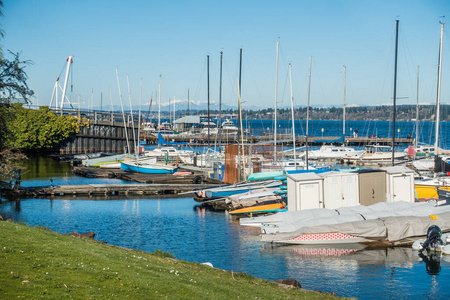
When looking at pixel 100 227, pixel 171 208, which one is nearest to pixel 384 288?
pixel 100 227

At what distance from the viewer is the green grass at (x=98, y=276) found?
1218 cm

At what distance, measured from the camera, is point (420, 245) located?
28438mm

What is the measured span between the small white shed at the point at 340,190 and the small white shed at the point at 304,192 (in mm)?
633

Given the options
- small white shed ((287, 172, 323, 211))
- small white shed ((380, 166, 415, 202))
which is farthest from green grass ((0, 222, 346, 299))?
small white shed ((380, 166, 415, 202))

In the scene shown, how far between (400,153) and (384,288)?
208ft

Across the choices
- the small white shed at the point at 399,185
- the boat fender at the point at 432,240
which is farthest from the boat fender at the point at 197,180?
the boat fender at the point at 432,240

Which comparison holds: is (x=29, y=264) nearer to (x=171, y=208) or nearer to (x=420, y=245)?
(x=420, y=245)

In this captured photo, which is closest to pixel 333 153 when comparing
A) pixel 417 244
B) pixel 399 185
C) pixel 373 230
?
pixel 399 185

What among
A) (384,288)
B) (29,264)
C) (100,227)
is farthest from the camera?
(100,227)

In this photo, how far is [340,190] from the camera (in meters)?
35.4

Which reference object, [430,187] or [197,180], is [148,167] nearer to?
[197,180]

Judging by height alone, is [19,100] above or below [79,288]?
above

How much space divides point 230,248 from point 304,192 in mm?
7401

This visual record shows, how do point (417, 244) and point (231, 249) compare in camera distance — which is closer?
point (417, 244)
